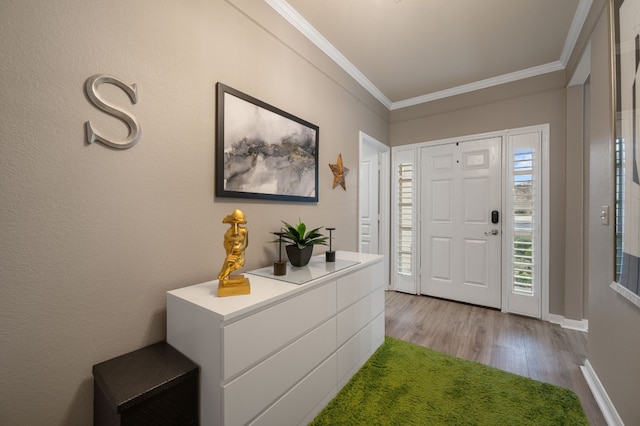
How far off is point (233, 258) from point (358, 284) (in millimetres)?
973

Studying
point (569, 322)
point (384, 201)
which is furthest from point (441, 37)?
point (569, 322)

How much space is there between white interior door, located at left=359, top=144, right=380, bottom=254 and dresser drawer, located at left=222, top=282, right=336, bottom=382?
2.37 metres

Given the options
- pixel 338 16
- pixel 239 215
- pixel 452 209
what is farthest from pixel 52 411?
pixel 452 209

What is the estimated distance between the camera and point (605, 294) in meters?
1.53

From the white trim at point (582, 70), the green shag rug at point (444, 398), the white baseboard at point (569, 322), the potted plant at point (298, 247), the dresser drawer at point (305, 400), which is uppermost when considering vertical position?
the white trim at point (582, 70)

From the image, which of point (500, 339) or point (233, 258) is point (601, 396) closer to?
point (500, 339)

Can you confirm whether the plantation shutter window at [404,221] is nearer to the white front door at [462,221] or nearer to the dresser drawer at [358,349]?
the white front door at [462,221]

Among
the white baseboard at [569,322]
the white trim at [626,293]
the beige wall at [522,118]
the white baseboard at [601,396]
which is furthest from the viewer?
the beige wall at [522,118]

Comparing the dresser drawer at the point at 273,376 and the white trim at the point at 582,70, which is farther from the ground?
the white trim at the point at 582,70

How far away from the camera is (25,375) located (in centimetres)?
93

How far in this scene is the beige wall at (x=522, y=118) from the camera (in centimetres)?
270

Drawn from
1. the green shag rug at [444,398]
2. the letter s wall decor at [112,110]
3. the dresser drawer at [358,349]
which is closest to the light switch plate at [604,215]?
the green shag rug at [444,398]

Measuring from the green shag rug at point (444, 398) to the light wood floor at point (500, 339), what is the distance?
0.14 metres

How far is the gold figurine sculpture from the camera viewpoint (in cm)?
120
